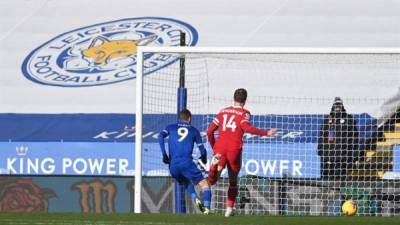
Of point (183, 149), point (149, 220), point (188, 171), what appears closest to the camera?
point (149, 220)

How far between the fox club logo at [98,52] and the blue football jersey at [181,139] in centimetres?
703

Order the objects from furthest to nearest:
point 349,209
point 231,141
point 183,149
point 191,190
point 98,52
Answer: point 98,52 < point 191,190 < point 183,149 < point 349,209 < point 231,141

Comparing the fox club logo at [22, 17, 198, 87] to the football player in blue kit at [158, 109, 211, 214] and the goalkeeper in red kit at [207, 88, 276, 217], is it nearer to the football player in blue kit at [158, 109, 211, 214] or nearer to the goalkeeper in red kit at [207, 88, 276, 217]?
the football player in blue kit at [158, 109, 211, 214]

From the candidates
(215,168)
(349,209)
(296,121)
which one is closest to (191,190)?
(215,168)

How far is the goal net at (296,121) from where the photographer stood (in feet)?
46.8

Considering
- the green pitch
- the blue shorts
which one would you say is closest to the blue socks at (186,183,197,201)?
the blue shorts

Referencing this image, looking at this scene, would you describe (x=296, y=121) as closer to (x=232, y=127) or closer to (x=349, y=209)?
(x=349, y=209)

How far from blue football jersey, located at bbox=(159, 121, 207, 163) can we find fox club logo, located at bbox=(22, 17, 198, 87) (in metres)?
7.03

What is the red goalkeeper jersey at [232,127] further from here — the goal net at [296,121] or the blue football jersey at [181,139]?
the goal net at [296,121]

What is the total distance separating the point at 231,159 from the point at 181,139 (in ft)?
5.38

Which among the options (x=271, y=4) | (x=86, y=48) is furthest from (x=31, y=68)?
(x=271, y=4)

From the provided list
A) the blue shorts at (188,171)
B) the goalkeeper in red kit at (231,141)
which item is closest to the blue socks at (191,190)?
the blue shorts at (188,171)

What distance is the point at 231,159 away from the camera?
11.8 meters

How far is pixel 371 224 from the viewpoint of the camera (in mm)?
9930
